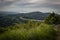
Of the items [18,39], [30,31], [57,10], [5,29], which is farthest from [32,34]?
[57,10]

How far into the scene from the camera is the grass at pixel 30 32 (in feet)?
6.49

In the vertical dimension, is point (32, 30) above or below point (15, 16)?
below

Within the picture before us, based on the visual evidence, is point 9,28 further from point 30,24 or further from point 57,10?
point 57,10

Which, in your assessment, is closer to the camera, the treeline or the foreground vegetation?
the foreground vegetation

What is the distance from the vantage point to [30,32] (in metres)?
2.06

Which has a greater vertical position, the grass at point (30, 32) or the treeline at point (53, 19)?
the treeline at point (53, 19)

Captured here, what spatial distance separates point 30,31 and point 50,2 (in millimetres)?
532

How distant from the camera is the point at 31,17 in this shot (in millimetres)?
2131

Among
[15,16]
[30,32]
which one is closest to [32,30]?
[30,32]

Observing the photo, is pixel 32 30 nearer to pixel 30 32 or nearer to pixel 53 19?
pixel 30 32

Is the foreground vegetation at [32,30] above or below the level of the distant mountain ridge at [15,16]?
below

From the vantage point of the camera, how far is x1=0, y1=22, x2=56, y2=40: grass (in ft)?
6.49

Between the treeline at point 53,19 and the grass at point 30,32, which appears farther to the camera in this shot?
the treeline at point 53,19

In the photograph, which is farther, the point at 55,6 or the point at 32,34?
the point at 55,6
